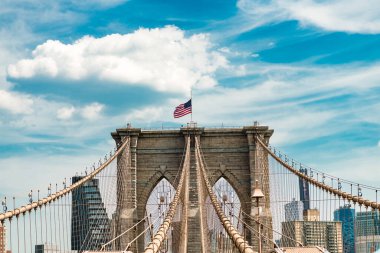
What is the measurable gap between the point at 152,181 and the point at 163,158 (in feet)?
6.05

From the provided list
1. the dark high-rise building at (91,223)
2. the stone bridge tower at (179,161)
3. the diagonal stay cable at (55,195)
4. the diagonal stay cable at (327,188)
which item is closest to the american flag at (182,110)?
the stone bridge tower at (179,161)

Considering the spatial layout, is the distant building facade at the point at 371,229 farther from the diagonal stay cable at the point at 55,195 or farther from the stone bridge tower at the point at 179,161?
the diagonal stay cable at the point at 55,195

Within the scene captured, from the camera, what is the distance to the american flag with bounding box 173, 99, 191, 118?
54688 mm

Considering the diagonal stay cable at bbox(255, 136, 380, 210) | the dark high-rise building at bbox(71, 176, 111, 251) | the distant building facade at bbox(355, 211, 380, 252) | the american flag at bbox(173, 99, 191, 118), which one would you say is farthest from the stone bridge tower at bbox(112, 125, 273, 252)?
the distant building facade at bbox(355, 211, 380, 252)

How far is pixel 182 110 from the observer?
180ft

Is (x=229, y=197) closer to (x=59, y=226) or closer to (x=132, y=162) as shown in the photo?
(x=132, y=162)

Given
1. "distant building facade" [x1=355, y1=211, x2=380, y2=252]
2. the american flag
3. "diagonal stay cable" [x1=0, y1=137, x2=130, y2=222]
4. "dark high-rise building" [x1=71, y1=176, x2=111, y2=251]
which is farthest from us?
"dark high-rise building" [x1=71, y1=176, x2=111, y2=251]

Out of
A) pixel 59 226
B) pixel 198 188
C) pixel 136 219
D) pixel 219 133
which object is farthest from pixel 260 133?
pixel 59 226

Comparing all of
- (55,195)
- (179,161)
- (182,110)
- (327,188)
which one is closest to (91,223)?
(182,110)

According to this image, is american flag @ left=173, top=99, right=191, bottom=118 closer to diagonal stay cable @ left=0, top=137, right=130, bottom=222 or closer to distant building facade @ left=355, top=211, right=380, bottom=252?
diagonal stay cable @ left=0, top=137, right=130, bottom=222

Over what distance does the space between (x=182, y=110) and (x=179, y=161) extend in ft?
13.0

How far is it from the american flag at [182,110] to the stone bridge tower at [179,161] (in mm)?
1351

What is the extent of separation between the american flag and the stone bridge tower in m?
1.35

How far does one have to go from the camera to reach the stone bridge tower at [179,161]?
172 ft
